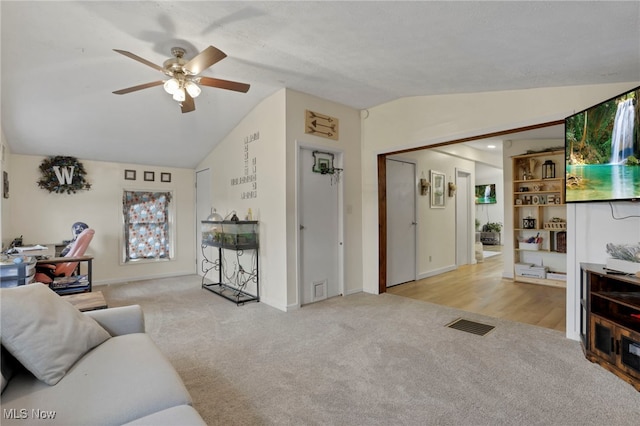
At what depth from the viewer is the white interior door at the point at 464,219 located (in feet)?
21.7

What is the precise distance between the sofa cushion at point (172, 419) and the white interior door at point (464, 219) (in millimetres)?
6273

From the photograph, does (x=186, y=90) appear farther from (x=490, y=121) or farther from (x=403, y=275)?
(x=403, y=275)

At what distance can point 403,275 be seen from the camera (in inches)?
205

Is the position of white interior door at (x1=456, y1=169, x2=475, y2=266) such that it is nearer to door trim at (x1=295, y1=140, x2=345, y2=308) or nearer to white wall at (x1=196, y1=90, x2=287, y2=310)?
door trim at (x1=295, y1=140, x2=345, y2=308)

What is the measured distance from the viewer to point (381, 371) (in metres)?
2.36

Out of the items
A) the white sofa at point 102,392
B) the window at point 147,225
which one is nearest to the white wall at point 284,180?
the window at point 147,225

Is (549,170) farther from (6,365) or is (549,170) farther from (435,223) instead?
(6,365)

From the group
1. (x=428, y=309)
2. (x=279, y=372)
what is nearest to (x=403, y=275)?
(x=428, y=309)

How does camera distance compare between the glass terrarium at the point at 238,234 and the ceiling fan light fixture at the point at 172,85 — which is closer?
the ceiling fan light fixture at the point at 172,85

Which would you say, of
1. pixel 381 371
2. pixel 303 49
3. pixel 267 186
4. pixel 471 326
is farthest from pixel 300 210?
pixel 471 326

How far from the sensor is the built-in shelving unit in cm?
529

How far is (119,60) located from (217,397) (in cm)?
312

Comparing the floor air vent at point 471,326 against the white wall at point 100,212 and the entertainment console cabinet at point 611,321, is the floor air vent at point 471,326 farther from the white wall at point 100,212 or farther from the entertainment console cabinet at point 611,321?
the white wall at point 100,212

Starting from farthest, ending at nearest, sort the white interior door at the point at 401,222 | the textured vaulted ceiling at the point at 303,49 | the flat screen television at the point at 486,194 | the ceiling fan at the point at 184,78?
the flat screen television at the point at 486,194 < the white interior door at the point at 401,222 < the ceiling fan at the point at 184,78 < the textured vaulted ceiling at the point at 303,49
